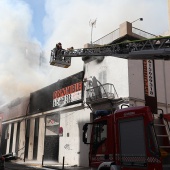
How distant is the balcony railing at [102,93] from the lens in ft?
59.4

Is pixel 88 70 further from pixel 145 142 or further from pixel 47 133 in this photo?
pixel 145 142

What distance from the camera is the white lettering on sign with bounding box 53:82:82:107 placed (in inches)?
845

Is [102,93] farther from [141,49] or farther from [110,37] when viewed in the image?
[141,49]

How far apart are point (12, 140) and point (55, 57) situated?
20.1m

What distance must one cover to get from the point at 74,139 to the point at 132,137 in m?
14.5

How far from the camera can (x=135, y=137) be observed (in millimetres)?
6629

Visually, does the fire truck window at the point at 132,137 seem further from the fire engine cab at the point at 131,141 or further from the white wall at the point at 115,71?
the white wall at the point at 115,71

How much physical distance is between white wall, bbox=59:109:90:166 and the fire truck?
38.0 ft

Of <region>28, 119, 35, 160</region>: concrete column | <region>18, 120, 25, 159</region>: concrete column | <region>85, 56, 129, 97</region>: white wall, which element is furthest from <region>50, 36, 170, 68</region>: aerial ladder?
<region>18, 120, 25, 159</region>: concrete column

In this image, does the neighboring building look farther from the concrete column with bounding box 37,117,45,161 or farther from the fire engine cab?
the fire engine cab

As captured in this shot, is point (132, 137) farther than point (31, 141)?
No

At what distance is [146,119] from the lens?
645cm

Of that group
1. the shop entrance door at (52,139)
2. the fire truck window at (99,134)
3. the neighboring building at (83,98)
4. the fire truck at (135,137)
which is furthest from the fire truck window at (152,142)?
the shop entrance door at (52,139)

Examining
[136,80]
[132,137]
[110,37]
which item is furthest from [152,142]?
[110,37]
